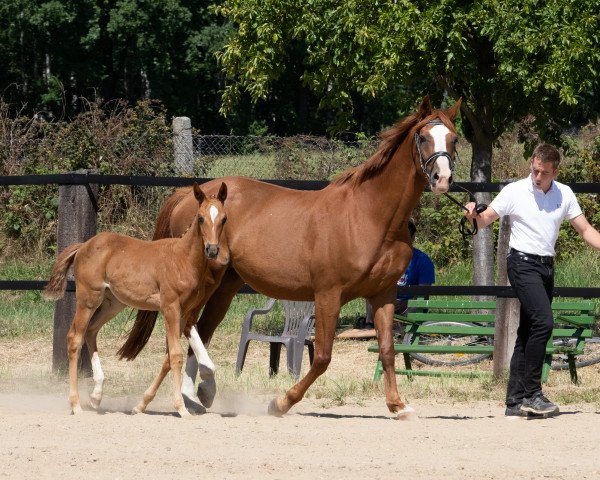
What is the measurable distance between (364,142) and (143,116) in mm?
3375

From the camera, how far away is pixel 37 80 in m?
38.2

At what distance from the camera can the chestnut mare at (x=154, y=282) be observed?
7.02 metres

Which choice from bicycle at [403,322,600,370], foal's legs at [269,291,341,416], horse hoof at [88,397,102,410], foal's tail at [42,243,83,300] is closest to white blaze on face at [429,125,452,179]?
foal's legs at [269,291,341,416]

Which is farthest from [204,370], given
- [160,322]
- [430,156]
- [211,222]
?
[160,322]

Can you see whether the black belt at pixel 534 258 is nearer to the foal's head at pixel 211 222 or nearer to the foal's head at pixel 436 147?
the foal's head at pixel 436 147

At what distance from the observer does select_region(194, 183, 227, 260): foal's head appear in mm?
6648

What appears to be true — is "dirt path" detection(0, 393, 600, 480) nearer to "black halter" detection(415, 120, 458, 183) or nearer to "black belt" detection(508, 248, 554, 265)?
"black belt" detection(508, 248, 554, 265)

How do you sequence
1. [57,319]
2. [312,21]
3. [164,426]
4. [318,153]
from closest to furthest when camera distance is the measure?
1. [164,426]
2. [57,319]
3. [312,21]
4. [318,153]

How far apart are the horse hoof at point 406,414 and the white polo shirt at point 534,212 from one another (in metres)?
1.28

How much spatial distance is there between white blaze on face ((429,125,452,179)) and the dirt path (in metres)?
1.58

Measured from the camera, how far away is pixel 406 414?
22.9ft

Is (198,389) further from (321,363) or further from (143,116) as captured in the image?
(143,116)

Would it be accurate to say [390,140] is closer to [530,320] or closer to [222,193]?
[222,193]

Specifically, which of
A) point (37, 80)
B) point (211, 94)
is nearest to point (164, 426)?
point (37, 80)
